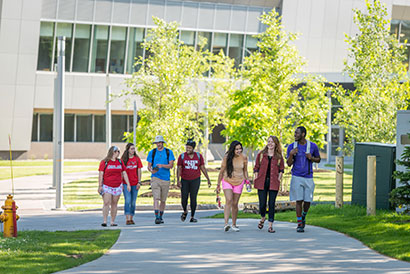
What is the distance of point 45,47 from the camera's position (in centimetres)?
5666

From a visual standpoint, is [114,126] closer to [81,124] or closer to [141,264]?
[81,124]

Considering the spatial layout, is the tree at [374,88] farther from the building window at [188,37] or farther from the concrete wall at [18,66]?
the concrete wall at [18,66]

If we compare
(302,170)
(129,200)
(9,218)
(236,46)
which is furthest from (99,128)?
(302,170)

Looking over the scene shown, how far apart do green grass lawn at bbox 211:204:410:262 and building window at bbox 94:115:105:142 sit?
1658 inches

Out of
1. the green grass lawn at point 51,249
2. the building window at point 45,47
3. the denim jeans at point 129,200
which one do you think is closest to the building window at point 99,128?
the building window at point 45,47

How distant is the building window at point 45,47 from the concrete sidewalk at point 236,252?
42841 millimetres

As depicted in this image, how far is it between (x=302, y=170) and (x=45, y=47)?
45.6m

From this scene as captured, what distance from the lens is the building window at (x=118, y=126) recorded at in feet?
198

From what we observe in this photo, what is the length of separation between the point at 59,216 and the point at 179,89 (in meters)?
12.0

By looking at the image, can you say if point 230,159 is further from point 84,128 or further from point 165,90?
point 84,128

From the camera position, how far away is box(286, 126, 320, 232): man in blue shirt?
13.6 metres

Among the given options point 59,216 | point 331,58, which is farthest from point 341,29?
point 59,216

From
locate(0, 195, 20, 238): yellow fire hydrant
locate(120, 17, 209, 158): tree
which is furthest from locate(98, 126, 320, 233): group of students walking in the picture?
locate(120, 17, 209, 158): tree

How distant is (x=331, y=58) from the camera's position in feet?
196
